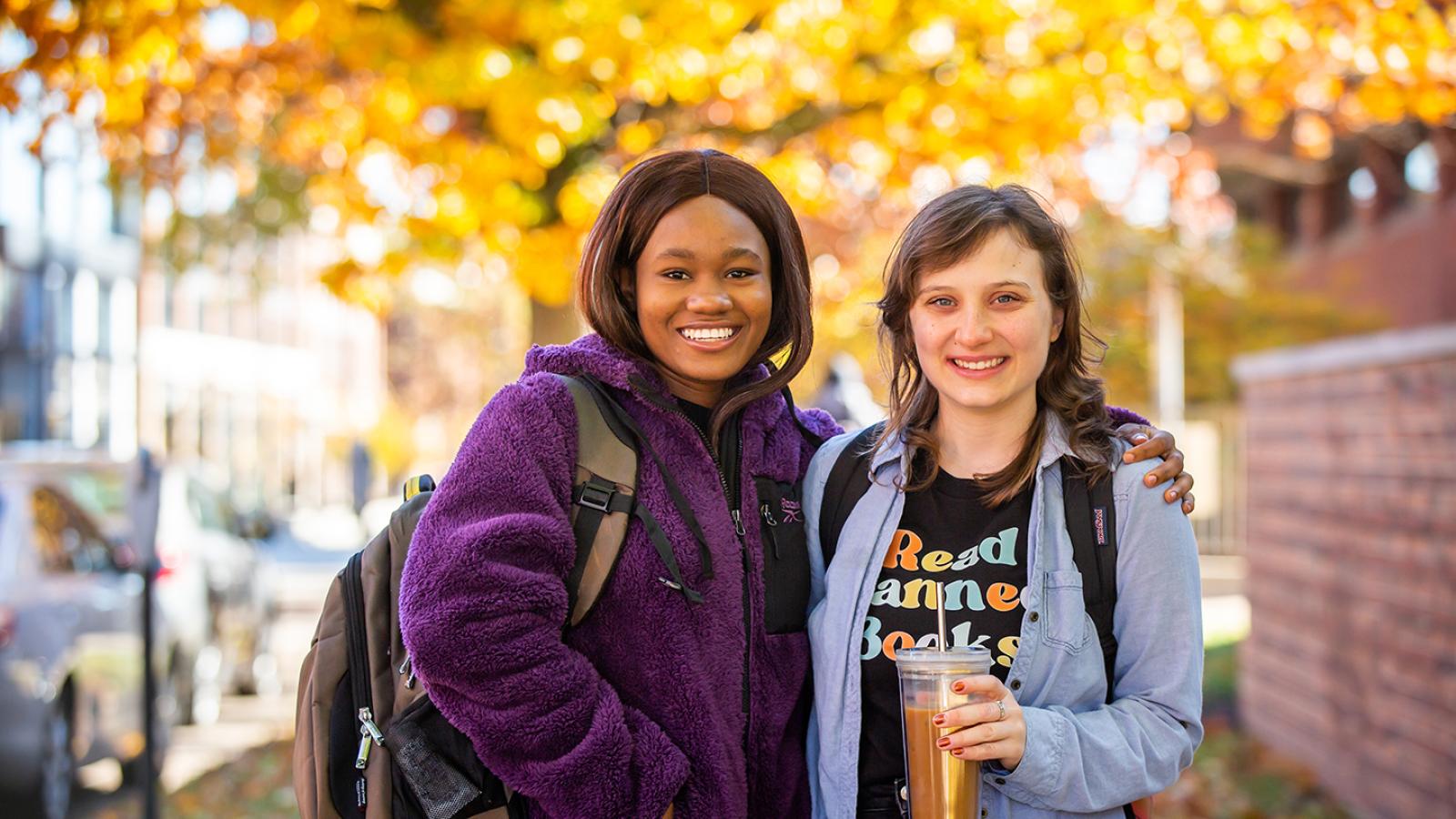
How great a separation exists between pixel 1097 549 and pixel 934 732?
1.58ft

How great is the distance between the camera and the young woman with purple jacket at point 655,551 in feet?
8.08

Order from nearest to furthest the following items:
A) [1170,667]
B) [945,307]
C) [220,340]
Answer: [1170,667]
[945,307]
[220,340]

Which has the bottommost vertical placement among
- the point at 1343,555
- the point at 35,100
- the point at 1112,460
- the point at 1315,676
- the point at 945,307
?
the point at 1315,676

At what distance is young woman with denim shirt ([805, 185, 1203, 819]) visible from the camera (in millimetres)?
2498

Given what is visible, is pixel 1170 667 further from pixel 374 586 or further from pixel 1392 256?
pixel 1392 256

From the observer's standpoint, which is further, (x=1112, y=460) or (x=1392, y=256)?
(x=1392, y=256)

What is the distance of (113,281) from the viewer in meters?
26.4

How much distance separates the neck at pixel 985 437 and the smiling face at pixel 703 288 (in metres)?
0.42

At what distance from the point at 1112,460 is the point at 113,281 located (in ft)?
86.9

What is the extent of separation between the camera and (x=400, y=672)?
2.71 m

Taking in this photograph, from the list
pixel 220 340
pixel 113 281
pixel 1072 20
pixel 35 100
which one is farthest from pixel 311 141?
pixel 220 340

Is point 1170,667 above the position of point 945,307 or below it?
below

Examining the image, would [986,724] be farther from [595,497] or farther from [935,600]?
[595,497]

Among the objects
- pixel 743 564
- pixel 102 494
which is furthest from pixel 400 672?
pixel 102 494
